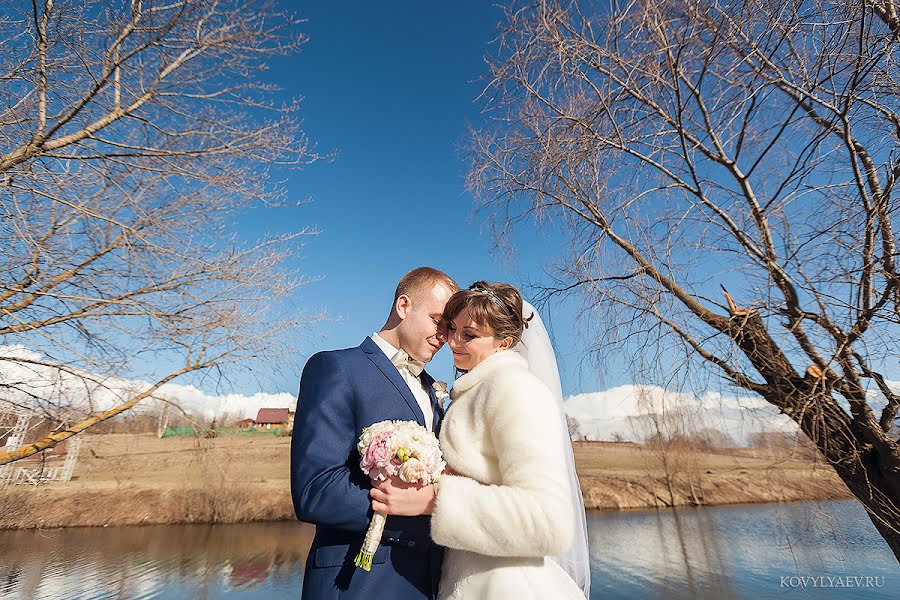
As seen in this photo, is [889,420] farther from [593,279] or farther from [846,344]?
[593,279]

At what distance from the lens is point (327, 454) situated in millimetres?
1435

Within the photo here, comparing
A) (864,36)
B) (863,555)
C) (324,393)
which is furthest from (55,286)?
(863,555)

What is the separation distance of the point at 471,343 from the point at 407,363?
32cm

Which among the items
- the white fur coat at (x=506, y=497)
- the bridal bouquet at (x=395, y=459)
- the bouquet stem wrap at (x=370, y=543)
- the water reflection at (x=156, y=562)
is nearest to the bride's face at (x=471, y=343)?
the white fur coat at (x=506, y=497)

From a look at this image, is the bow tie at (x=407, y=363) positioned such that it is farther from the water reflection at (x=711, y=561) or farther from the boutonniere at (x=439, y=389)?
the water reflection at (x=711, y=561)

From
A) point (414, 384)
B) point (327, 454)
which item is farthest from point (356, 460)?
point (414, 384)

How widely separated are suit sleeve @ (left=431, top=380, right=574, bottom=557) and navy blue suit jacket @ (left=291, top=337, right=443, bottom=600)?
24 centimetres

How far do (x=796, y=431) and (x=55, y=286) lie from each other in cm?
559

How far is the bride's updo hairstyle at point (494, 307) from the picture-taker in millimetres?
1659

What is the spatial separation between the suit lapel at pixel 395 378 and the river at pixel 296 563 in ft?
32.3

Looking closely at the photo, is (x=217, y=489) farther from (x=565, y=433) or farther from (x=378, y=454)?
(x=378, y=454)

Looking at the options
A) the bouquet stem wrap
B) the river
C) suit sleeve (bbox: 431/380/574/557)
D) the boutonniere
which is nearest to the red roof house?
the river

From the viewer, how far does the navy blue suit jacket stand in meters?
1.35

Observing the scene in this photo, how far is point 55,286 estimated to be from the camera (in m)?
4.01
